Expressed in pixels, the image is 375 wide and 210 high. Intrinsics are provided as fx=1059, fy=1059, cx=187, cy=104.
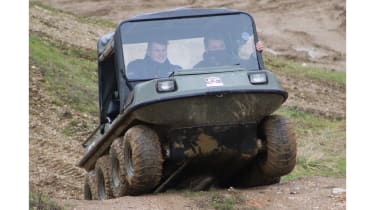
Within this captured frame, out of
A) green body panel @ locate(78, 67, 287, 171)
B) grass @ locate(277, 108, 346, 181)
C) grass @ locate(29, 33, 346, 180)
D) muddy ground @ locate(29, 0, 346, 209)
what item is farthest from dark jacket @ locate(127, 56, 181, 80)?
grass @ locate(29, 33, 346, 180)

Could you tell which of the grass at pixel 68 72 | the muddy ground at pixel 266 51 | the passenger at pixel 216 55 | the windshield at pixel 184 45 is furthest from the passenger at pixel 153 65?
the grass at pixel 68 72

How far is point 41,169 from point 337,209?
678 cm

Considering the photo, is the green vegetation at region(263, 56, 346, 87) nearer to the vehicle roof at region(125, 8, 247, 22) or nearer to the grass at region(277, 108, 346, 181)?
the grass at region(277, 108, 346, 181)

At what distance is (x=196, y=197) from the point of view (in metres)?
9.26

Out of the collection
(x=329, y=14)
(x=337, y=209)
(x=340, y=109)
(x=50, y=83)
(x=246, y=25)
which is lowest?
(x=329, y=14)

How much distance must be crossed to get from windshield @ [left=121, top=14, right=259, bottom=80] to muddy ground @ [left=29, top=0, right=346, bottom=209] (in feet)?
4.31

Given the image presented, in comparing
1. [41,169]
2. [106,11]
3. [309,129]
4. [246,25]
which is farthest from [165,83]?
[106,11]

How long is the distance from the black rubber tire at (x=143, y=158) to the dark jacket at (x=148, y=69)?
77 cm

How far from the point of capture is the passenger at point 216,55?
33.5 feet

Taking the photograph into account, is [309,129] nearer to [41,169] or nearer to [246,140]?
[41,169]

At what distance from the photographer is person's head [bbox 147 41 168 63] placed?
10.2 meters

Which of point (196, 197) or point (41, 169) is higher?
point (196, 197)

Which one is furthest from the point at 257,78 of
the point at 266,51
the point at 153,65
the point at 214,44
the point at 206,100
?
the point at 266,51

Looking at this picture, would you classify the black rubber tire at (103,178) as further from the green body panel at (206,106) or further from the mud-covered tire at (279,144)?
the mud-covered tire at (279,144)
